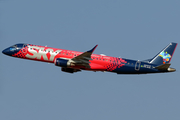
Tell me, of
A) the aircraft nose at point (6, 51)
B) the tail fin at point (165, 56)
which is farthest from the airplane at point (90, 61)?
the aircraft nose at point (6, 51)

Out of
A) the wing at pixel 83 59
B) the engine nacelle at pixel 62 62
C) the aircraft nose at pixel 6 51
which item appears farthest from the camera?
the aircraft nose at pixel 6 51

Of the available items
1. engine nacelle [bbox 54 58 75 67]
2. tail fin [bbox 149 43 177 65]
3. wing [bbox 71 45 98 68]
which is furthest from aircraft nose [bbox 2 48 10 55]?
tail fin [bbox 149 43 177 65]

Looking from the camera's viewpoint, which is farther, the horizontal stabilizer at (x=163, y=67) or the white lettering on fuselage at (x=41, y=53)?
the white lettering on fuselage at (x=41, y=53)

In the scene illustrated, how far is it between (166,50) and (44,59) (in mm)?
28937

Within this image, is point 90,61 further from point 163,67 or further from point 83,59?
point 163,67

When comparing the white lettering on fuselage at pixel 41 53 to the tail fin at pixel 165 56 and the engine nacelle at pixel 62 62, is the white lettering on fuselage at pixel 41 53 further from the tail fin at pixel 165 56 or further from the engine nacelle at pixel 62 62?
the tail fin at pixel 165 56

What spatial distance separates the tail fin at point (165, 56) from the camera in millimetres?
72562

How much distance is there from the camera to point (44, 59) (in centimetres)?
7106

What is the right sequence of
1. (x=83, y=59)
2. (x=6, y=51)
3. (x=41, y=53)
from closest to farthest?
(x=83, y=59)
(x=41, y=53)
(x=6, y=51)

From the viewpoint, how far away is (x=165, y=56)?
7312 cm

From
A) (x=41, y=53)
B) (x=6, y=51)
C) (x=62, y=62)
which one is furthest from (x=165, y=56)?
(x=6, y=51)

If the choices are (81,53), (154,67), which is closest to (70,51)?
(81,53)

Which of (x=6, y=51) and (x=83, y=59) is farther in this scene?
(x=6, y=51)

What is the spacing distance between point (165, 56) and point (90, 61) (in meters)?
18.2
